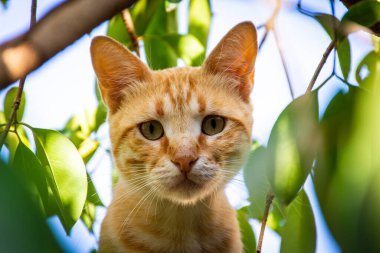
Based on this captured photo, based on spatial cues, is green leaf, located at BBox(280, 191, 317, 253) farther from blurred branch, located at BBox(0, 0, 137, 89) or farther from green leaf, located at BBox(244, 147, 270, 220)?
blurred branch, located at BBox(0, 0, 137, 89)

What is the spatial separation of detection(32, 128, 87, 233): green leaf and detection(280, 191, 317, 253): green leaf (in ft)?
2.00

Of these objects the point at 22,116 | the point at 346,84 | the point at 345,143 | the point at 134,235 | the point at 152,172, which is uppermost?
the point at 346,84

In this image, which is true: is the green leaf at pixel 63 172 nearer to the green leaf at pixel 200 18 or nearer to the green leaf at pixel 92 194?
the green leaf at pixel 92 194

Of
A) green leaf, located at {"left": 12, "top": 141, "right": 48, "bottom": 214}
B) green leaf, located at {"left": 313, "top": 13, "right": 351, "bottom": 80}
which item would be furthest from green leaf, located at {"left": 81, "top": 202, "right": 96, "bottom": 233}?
green leaf, located at {"left": 313, "top": 13, "right": 351, "bottom": 80}

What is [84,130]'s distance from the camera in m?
2.65

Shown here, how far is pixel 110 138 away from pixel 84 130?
164mm

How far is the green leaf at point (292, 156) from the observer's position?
1.11 meters

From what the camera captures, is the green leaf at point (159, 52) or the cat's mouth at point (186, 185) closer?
the cat's mouth at point (186, 185)

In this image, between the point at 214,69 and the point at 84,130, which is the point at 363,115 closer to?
the point at 214,69

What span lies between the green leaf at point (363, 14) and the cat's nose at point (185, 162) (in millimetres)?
909

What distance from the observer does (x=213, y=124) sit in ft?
7.84

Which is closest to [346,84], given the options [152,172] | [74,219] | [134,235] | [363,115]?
[363,115]

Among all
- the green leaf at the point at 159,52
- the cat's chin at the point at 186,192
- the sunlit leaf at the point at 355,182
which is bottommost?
the cat's chin at the point at 186,192

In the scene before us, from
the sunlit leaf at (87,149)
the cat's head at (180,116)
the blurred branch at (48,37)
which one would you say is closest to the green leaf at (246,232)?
the cat's head at (180,116)
